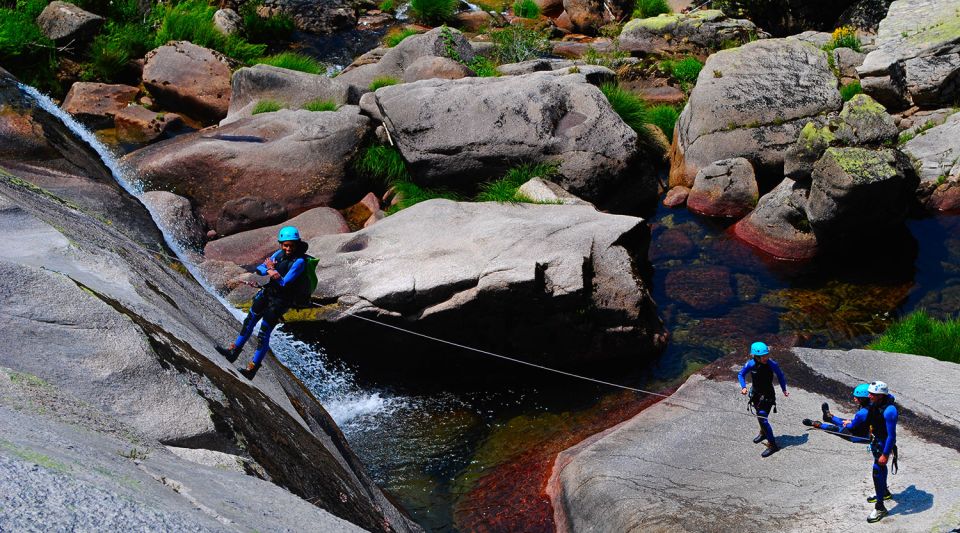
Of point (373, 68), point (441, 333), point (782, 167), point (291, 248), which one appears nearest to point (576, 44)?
point (373, 68)

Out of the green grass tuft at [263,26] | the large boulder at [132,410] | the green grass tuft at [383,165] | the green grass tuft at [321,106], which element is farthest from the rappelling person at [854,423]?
the green grass tuft at [263,26]

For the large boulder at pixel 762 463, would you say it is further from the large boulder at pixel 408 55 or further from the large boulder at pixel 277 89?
the large boulder at pixel 408 55

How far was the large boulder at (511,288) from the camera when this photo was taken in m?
10.3

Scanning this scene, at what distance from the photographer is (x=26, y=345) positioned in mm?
5246

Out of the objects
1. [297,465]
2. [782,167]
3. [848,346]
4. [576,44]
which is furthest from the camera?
[576,44]

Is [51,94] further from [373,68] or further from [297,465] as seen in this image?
[297,465]

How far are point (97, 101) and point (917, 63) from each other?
1559 cm

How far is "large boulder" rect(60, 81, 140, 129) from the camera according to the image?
1705 centimetres

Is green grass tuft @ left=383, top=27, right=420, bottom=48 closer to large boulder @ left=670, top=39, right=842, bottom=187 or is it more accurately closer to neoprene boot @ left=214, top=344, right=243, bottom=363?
large boulder @ left=670, top=39, right=842, bottom=187

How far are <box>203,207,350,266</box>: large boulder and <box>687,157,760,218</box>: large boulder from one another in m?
Answer: 6.00

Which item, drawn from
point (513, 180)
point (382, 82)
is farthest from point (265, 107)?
point (513, 180)

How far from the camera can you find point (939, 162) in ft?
46.3

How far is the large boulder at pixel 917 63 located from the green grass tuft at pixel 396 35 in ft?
34.3

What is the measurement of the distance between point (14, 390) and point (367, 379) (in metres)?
A: 6.20
